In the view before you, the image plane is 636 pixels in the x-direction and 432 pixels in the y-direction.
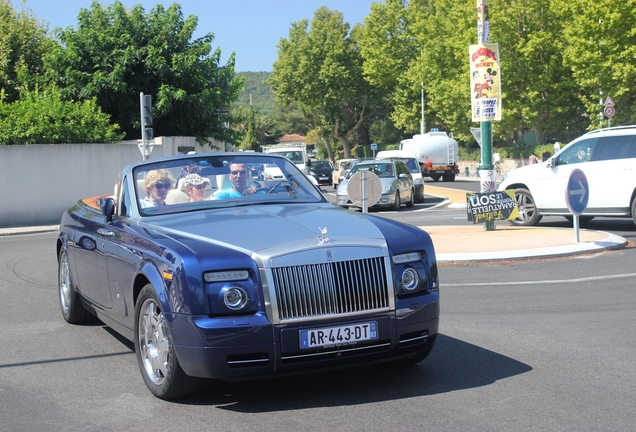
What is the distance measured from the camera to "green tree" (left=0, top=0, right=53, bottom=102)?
31641 mm

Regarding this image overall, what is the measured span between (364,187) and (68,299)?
6.14 m

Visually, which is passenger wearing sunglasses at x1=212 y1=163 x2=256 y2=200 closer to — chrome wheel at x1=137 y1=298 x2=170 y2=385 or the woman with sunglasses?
the woman with sunglasses

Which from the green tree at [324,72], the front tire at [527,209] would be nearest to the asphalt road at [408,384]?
the front tire at [527,209]

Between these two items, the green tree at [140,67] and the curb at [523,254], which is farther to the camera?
the green tree at [140,67]

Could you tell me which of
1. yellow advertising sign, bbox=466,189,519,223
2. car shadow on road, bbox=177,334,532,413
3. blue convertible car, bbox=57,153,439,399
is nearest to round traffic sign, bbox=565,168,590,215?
yellow advertising sign, bbox=466,189,519,223

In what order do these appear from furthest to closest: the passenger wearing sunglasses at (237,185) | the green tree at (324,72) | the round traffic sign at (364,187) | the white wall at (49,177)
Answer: the green tree at (324,72) → the white wall at (49,177) → the round traffic sign at (364,187) → the passenger wearing sunglasses at (237,185)

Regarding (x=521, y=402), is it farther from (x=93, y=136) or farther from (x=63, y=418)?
(x=93, y=136)

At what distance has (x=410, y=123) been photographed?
70.6m

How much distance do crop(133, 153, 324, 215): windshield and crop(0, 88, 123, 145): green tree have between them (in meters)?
20.4

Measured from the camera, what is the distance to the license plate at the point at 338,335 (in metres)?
4.99

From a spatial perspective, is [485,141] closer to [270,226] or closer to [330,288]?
[270,226]

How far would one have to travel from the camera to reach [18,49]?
107 feet

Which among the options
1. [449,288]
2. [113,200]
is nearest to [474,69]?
[449,288]

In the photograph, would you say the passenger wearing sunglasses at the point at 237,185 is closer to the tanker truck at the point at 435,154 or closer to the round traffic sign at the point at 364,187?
the round traffic sign at the point at 364,187
